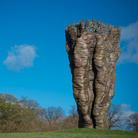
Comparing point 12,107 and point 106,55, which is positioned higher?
point 106,55

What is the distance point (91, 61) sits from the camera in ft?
61.0

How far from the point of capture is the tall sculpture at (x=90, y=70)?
17.5 metres

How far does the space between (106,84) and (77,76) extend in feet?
10.3

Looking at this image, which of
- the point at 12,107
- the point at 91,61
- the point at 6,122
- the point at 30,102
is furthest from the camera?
the point at 30,102

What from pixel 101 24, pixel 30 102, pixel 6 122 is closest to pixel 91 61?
pixel 101 24

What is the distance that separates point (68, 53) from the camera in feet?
63.5

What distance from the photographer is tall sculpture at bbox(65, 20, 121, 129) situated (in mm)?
17453

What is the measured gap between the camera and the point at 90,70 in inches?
730

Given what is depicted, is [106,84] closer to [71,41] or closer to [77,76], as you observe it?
[77,76]

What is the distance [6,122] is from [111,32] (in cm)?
1736

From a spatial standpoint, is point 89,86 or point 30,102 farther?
point 30,102

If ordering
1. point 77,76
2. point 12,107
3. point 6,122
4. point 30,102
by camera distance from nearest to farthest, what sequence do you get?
point 77,76 < point 6,122 < point 12,107 < point 30,102

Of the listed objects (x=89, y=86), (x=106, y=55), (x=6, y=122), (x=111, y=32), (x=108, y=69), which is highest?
(x=111, y=32)

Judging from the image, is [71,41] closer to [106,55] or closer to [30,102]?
[106,55]
